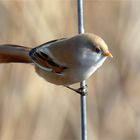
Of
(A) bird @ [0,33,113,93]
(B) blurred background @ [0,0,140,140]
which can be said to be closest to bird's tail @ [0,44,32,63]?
(A) bird @ [0,33,113,93]

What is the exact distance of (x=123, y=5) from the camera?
7.71 feet

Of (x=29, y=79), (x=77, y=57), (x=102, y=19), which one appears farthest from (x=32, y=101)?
(x=77, y=57)

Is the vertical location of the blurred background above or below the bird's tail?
above

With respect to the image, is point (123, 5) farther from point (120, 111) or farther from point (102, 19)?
point (120, 111)

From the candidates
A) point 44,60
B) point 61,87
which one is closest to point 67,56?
point 44,60

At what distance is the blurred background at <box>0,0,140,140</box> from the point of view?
2150 mm

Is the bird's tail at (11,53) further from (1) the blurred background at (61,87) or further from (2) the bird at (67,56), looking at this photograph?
(1) the blurred background at (61,87)

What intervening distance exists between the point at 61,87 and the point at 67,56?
2.49 ft

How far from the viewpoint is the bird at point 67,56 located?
1.50m

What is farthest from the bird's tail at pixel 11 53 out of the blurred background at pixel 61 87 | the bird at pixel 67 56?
the blurred background at pixel 61 87

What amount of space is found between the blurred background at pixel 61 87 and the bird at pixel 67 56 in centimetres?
55

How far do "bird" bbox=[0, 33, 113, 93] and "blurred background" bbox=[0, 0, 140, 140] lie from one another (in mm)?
550

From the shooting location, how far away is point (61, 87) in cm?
229

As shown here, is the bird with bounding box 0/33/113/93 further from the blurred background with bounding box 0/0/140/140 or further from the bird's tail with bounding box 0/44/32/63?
the blurred background with bounding box 0/0/140/140
